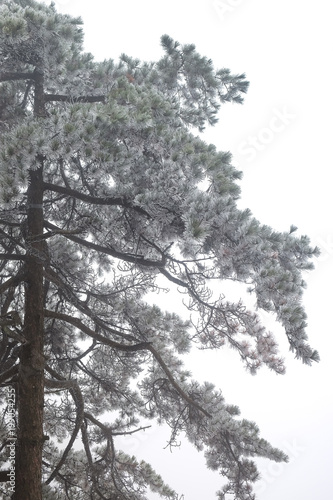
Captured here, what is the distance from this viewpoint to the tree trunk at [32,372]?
398 cm

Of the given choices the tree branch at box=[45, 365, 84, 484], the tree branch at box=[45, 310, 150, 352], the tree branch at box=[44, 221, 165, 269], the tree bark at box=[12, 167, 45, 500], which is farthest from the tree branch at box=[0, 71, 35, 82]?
the tree branch at box=[45, 365, 84, 484]

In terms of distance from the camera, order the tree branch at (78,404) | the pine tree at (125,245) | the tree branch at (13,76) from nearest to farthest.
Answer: the pine tree at (125,245) → the tree branch at (78,404) → the tree branch at (13,76)

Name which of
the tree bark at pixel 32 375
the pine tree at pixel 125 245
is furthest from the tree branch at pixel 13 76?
the tree bark at pixel 32 375

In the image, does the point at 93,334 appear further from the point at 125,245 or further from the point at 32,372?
the point at 125,245

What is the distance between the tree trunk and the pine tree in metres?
0.01

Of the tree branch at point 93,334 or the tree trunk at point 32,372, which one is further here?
the tree branch at point 93,334

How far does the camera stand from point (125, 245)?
5.16 meters

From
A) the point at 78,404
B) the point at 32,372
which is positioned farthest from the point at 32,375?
the point at 78,404

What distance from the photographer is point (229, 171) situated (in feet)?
13.7

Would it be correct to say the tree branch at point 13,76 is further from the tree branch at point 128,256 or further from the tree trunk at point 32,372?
the tree branch at point 128,256

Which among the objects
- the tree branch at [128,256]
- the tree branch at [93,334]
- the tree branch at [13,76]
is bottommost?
the tree branch at [93,334]

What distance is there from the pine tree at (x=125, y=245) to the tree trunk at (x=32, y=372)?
1 cm

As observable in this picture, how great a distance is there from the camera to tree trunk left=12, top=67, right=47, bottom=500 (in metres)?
3.98

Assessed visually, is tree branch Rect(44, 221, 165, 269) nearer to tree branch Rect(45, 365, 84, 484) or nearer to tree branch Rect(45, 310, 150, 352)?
tree branch Rect(45, 310, 150, 352)
